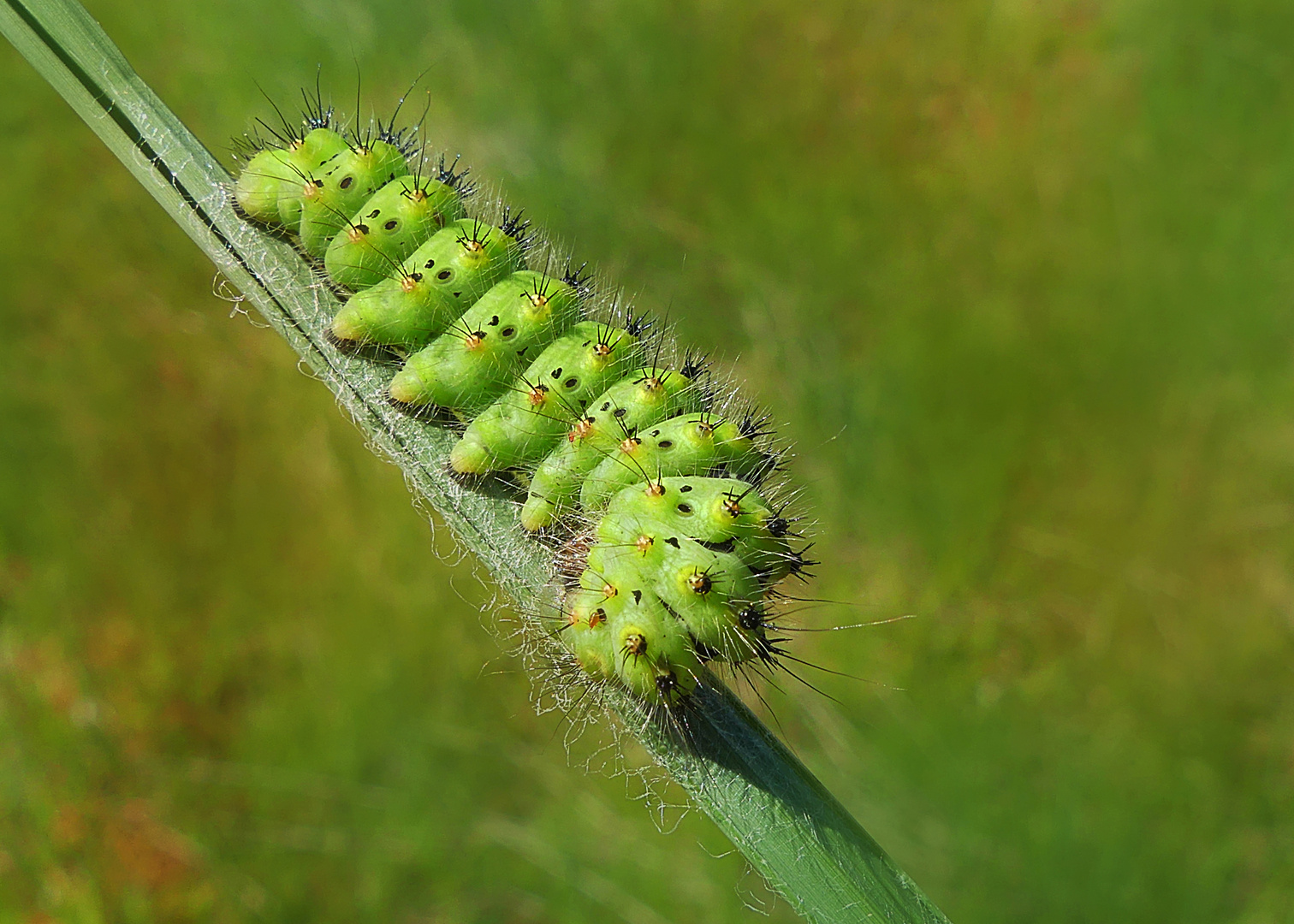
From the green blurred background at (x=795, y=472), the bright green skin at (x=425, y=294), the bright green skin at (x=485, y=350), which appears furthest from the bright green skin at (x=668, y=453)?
the green blurred background at (x=795, y=472)

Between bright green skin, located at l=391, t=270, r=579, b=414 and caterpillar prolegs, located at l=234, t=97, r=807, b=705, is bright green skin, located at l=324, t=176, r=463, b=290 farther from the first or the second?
bright green skin, located at l=391, t=270, r=579, b=414

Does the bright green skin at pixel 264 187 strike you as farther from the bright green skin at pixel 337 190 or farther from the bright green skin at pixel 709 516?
the bright green skin at pixel 709 516

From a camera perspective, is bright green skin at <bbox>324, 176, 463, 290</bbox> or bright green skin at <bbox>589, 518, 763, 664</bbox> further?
bright green skin at <bbox>324, 176, 463, 290</bbox>

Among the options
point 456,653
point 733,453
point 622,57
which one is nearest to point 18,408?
point 456,653

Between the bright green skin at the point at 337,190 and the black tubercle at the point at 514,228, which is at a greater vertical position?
the black tubercle at the point at 514,228

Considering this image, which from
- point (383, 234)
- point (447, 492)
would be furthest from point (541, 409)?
point (383, 234)

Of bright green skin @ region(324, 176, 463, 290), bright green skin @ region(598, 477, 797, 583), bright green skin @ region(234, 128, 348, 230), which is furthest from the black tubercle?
bright green skin @ region(598, 477, 797, 583)
